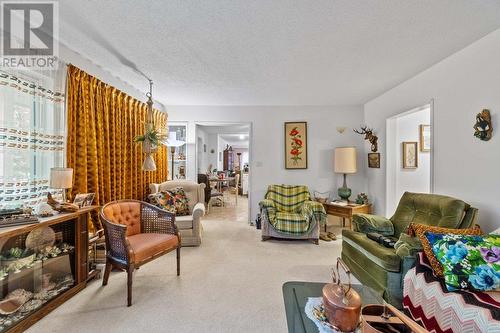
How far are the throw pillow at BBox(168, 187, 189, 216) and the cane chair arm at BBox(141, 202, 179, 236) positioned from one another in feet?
2.52

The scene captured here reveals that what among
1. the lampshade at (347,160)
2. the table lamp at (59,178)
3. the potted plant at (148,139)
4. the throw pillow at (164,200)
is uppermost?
the potted plant at (148,139)

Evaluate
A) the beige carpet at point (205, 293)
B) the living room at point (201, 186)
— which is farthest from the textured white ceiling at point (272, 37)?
the beige carpet at point (205, 293)

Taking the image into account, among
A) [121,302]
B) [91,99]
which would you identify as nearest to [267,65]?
[91,99]

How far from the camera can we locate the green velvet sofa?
196cm

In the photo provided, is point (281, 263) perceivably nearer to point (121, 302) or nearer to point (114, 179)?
point (121, 302)

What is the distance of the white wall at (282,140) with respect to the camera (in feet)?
15.3

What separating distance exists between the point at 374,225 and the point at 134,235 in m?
2.86

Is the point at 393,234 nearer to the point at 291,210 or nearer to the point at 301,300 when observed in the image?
the point at 291,210

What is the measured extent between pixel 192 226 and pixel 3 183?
2.08 meters

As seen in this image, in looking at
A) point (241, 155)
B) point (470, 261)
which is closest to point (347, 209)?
point (470, 261)

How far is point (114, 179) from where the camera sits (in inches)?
120

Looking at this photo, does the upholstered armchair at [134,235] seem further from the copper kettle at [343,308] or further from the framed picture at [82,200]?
the copper kettle at [343,308]

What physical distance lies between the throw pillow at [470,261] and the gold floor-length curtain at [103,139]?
3.44 metres

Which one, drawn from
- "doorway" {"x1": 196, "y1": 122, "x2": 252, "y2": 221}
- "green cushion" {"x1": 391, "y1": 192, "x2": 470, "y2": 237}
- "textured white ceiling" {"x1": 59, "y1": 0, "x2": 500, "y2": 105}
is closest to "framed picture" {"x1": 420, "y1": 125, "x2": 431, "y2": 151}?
"textured white ceiling" {"x1": 59, "y1": 0, "x2": 500, "y2": 105}
